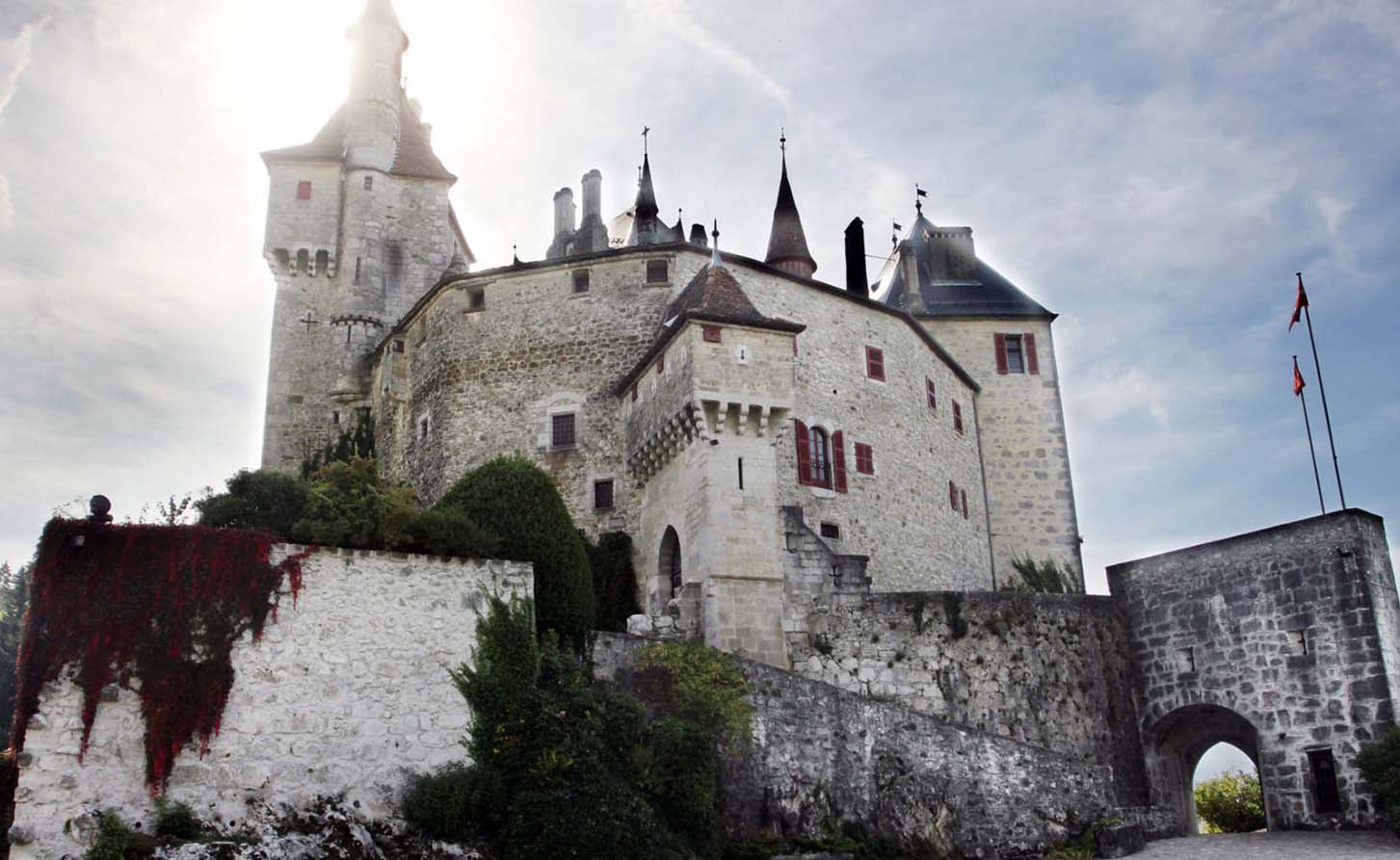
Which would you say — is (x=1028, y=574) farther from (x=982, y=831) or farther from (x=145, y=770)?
(x=145, y=770)

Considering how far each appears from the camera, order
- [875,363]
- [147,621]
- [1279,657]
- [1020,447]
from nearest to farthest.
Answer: [147,621]
[1279,657]
[875,363]
[1020,447]

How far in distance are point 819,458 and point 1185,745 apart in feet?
33.0

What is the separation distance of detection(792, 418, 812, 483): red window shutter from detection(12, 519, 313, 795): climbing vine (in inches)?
579

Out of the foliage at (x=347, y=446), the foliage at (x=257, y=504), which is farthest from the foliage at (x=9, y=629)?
the foliage at (x=257, y=504)

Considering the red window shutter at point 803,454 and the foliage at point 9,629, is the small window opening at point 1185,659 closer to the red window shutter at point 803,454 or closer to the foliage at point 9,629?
the red window shutter at point 803,454

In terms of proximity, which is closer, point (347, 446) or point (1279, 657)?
point (1279, 657)

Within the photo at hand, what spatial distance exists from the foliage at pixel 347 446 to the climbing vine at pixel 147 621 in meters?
17.3

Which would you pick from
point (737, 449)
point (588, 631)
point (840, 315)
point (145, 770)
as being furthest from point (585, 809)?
point (840, 315)

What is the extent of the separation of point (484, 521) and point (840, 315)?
13.8 m

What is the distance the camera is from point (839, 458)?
30516 millimetres

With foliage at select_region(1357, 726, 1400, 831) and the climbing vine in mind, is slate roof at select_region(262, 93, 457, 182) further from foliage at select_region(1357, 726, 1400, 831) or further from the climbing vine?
foliage at select_region(1357, 726, 1400, 831)

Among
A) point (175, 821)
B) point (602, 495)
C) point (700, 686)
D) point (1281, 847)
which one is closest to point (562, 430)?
point (602, 495)

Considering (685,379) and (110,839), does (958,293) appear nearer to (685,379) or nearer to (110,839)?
(685,379)

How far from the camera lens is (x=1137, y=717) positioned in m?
25.6
